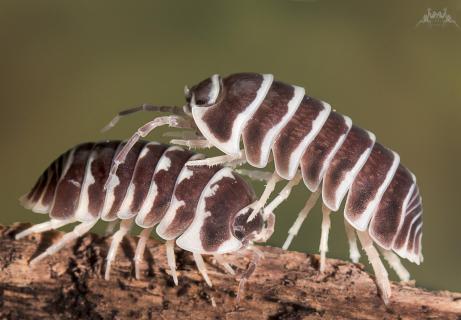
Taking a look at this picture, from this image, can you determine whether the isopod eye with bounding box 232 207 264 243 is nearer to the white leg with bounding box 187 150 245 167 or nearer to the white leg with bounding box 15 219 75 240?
the white leg with bounding box 187 150 245 167

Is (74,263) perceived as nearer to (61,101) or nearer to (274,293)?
(274,293)

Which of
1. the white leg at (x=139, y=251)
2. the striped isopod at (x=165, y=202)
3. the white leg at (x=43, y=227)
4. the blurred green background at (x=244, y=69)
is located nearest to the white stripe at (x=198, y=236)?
the striped isopod at (x=165, y=202)

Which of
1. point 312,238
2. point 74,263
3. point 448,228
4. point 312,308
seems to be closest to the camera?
point 312,308

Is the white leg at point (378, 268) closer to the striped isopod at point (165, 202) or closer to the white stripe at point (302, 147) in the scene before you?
the striped isopod at point (165, 202)

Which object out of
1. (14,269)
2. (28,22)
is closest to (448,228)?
(14,269)

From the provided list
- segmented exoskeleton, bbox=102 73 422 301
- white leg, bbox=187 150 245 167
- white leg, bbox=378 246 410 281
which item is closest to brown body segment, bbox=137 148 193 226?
white leg, bbox=187 150 245 167
